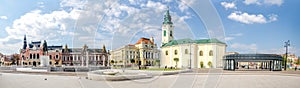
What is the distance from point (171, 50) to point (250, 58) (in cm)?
2739

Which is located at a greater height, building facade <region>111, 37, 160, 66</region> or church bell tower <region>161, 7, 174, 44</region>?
church bell tower <region>161, 7, 174, 44</region>

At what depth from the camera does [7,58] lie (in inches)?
4262

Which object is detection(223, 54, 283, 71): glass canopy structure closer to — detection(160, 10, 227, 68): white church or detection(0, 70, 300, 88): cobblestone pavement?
detection(160, 10, 227, 68): white church

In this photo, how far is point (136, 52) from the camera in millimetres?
49062

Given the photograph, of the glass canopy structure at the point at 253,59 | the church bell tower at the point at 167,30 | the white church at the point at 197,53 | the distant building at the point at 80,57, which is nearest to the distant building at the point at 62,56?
the distant building at the point at 80,57

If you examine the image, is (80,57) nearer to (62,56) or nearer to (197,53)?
(62,56)

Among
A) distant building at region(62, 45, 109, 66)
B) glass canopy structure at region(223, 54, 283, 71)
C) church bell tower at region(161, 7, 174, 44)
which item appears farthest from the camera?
distant building at region(62, 45, 109, 66)

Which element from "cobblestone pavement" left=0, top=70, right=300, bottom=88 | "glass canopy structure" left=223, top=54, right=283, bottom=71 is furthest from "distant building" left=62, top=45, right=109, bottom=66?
"cobblestone pavement" left=0, top=70, right=300, bottom=88

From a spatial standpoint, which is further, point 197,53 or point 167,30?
point 167,30

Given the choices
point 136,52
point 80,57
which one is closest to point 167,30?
point 136,52

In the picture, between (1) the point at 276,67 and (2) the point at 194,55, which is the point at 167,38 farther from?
(1) the point at 276,67

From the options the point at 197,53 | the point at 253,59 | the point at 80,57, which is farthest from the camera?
the point at 80,57

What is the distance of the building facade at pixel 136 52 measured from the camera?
129 feet

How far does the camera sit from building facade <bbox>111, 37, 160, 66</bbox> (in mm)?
39403
